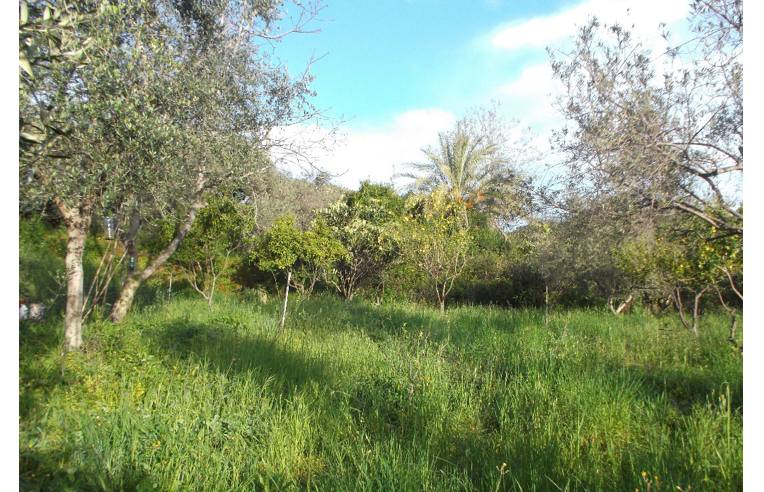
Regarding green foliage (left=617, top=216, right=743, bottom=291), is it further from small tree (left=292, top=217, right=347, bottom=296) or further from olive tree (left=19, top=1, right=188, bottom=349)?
small tree (left=292, top=217, right=347, bottom=296)

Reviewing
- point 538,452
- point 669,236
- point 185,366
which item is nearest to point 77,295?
point 185,366

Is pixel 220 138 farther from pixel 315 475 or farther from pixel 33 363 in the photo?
pixel 315 475

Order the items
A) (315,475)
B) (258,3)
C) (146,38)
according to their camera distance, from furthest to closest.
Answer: (258,3), (146,38), (315,475)

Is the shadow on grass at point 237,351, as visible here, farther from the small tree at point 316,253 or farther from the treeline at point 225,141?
the small tree at point 316,253

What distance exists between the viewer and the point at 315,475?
2863 millimetres

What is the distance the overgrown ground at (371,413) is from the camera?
105 inches

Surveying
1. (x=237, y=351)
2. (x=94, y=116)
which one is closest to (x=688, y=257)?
(x=237, y=351)

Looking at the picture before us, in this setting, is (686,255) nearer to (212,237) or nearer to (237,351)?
(237,351)

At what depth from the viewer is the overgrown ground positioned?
2.67 m

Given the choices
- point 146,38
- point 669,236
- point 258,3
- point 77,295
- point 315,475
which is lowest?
point 315,475

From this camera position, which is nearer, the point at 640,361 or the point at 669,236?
the point at 669,236

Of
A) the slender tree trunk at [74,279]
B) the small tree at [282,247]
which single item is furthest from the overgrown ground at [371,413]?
the small tree at [282,247]
